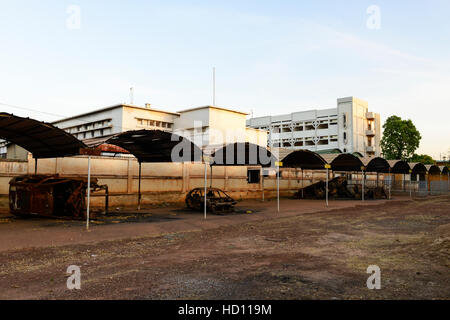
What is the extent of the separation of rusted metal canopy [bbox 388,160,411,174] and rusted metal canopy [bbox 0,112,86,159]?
2718cm

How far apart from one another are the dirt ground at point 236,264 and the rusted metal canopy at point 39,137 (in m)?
3.14

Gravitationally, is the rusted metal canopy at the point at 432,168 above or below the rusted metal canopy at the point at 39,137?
below

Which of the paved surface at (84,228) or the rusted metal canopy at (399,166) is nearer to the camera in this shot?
the paved surface at (84,228)

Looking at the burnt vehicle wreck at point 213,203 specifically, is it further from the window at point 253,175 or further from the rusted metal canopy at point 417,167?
the rusted metal canopy at point 417,167

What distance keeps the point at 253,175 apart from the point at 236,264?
20068 mm

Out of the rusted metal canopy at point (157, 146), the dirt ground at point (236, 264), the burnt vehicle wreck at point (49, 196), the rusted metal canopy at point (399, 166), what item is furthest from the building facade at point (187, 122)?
the dirt ground at point (236, 264)

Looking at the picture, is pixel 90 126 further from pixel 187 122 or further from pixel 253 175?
pixel 253 175

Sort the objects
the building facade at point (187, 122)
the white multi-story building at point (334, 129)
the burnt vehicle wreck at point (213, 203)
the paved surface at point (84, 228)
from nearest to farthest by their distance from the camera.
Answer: the paved surface at point (84, 228), the burnt vehicle wreck at point (213, 203), the building facade at point (187, 122), the white multi-story building at point (334, 129)

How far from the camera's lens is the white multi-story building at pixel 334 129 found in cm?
6494

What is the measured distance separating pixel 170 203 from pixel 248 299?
612 inches

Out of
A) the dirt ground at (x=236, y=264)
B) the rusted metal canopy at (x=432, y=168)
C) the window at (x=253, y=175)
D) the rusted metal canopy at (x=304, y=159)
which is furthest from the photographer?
the rusted metal canopy at (x=432, y=168)

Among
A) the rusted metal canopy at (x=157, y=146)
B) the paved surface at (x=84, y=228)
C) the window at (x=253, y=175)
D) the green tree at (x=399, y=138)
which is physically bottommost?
the paved surface at (x=84, y=228)

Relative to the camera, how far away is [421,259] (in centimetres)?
711

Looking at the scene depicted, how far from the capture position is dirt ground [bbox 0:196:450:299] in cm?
494
